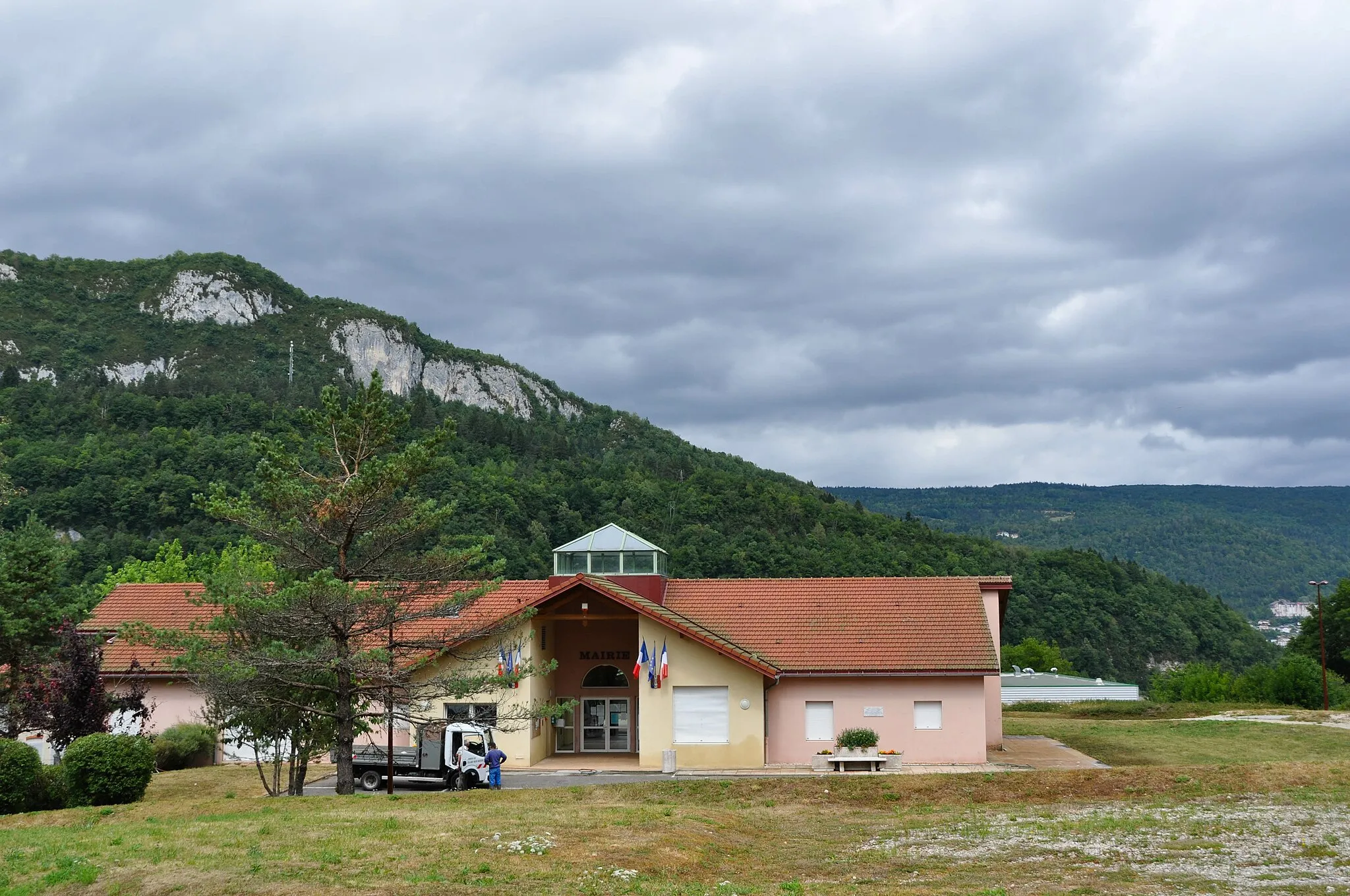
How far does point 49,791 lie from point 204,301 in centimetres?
15147

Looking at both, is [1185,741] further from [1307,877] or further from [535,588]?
[1307,877]

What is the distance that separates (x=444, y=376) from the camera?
186 meters

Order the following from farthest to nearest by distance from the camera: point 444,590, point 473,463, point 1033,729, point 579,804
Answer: point 473,463 < point 1033,729 < point 444,590 < point 579,804

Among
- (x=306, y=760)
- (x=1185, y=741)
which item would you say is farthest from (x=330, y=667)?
(x=1185, y=741)

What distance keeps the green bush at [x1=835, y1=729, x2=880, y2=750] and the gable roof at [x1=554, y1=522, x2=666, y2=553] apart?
901 cm

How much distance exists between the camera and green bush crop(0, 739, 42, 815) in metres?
20.6

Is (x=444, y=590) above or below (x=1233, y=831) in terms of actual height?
above

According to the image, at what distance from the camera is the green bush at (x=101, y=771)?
841 inches

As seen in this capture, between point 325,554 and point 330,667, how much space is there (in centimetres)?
281

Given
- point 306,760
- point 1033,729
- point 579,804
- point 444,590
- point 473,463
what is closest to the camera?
point 579,804

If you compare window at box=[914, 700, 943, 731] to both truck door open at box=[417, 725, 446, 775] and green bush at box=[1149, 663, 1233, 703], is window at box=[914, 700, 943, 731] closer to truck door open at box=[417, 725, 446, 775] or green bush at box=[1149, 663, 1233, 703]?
truck door open at box=[417, 725, 446, 775]

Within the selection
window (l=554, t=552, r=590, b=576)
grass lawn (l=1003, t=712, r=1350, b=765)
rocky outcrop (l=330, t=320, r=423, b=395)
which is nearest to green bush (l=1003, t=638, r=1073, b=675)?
grass lawn (l=1003, t=712, r=1350, b=765)

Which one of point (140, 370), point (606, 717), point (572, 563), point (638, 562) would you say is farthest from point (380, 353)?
point (606, 717)

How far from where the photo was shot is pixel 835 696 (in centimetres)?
3222
